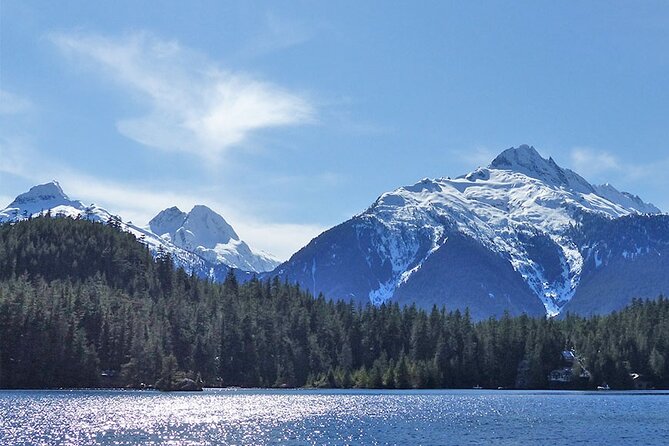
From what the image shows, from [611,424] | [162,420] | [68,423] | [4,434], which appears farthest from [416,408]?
[4,434]

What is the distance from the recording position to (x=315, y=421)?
140750 mm

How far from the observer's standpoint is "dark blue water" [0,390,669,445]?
114812 mm

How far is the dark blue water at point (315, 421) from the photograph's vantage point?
11481 cm

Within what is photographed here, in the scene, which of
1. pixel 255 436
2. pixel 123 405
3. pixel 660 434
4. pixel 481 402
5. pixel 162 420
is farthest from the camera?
pixel 481 402

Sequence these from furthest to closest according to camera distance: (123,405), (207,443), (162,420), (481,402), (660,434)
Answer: (481,402) < (123,405) < (162,420) < (660,434) < (207,443)

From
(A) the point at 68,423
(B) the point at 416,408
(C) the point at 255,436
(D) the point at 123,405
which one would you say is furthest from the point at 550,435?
(D) the point at 123,405

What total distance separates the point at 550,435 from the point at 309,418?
39741 mm

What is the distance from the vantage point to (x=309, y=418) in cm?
14600

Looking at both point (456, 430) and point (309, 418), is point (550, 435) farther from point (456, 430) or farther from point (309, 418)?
point (309, 418)

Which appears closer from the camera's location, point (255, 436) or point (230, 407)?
point (255, 436)

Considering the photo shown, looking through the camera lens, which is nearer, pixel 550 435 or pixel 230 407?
pixel 550 435

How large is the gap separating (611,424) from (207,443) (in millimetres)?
63957

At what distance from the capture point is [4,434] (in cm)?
Answer: 11188

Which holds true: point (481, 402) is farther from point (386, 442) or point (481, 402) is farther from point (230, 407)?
point (386, 442)
